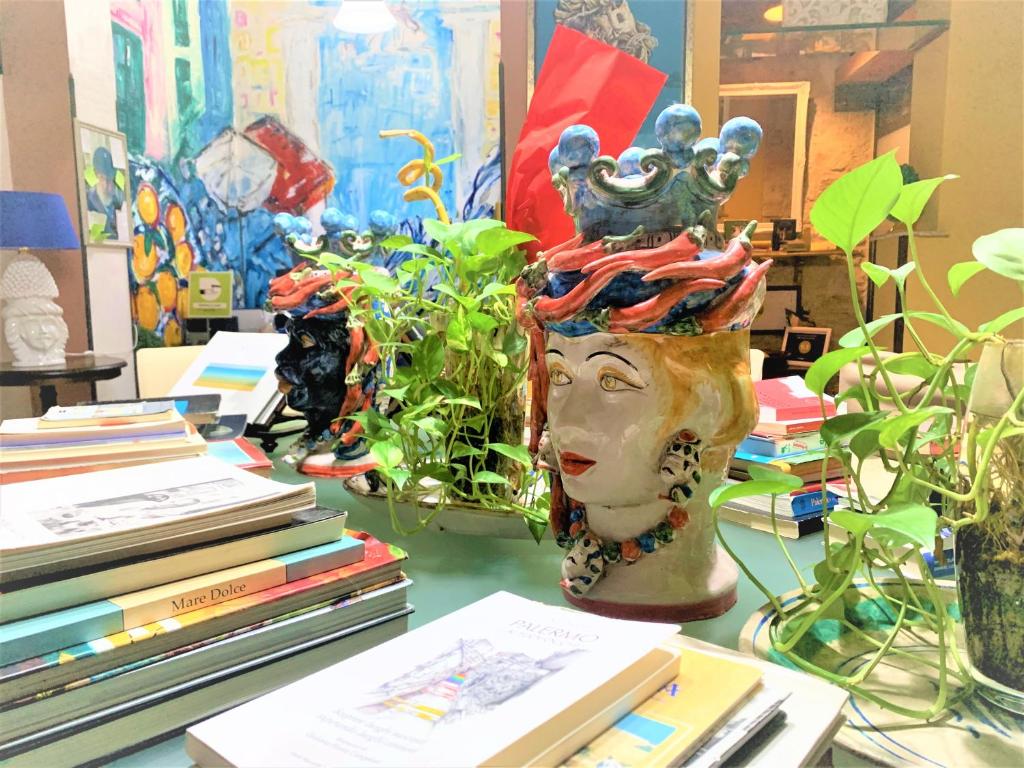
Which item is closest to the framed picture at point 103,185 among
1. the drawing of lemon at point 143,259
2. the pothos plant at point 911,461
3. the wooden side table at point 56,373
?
the drawing of lemon at point 143,259

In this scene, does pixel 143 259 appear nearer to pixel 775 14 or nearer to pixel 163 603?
pixel 775 14

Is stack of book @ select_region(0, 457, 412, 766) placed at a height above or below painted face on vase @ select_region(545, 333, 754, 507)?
below

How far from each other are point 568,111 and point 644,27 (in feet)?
3.92

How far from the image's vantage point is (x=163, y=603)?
62cm

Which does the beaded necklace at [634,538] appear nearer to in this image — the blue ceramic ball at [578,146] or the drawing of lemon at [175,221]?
the blue ceramic ball at [578,146]

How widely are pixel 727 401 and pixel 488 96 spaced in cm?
241

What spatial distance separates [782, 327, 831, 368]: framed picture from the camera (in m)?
1.90

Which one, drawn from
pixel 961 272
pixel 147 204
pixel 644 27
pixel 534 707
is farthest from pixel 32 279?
pixel 961 272

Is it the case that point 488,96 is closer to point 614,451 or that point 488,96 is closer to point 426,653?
point 614,451

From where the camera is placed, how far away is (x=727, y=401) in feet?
2.38

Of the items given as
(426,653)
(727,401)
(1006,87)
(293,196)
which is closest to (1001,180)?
(1006,87)

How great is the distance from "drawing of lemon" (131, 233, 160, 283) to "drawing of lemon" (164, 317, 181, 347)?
20 centimetres

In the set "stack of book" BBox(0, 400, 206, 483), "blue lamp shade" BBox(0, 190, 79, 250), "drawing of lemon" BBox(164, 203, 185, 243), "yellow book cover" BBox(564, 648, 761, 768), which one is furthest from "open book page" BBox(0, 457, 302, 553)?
"drawing of lemon" BBox(164, 203, 185, 243)

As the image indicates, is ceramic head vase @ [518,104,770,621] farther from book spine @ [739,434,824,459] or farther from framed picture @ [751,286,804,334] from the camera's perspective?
framed picture @ [751,286,804,334]
